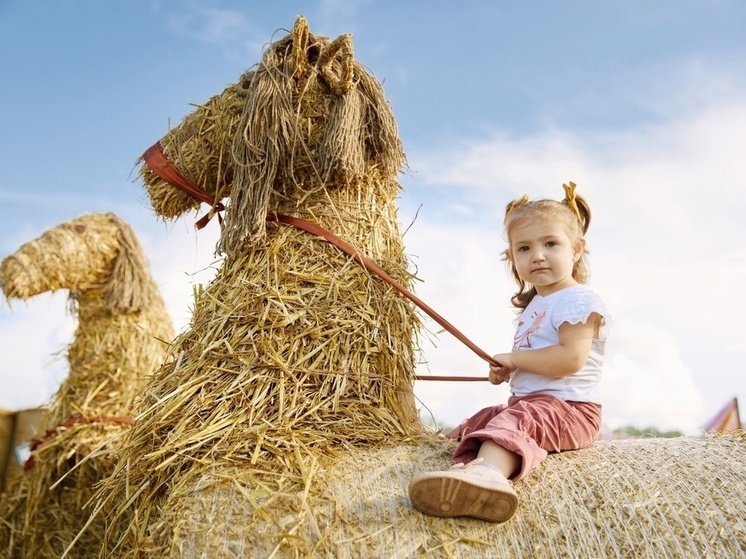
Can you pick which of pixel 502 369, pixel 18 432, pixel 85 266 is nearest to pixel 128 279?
pixel 85 266

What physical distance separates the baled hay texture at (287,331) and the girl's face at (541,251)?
1.44 feet

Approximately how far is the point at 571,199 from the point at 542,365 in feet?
2.52

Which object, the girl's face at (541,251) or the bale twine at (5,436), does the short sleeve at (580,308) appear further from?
the bale twine at (5,436)

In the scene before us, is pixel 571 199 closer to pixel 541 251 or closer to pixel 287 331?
pixel 541 251

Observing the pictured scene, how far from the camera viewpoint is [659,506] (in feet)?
7.22

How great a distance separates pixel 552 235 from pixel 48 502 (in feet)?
10.3

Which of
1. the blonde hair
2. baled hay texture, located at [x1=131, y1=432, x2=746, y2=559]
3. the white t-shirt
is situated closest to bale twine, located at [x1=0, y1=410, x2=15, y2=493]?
baled hay texture, located at [x1=131, y1=432, x2=746, y2=559]

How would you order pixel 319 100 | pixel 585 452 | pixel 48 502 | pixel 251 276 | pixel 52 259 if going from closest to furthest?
pixel 585 452 < pixel 251 276 < pixel 319 100 < pixel 48 502 < pixel 52 259

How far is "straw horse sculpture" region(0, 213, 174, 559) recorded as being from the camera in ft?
13.3

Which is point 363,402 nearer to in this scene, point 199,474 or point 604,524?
point 199,474

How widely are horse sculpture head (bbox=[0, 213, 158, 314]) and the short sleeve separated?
276 cm

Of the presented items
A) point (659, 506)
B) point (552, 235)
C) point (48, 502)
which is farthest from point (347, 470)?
point (48, 502)

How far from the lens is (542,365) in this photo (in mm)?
2584

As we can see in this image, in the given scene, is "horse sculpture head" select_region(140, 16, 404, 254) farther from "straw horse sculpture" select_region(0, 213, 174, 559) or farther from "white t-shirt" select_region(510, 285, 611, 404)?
"straw horse sculpture" select_region(0, 213, 174, 559)
